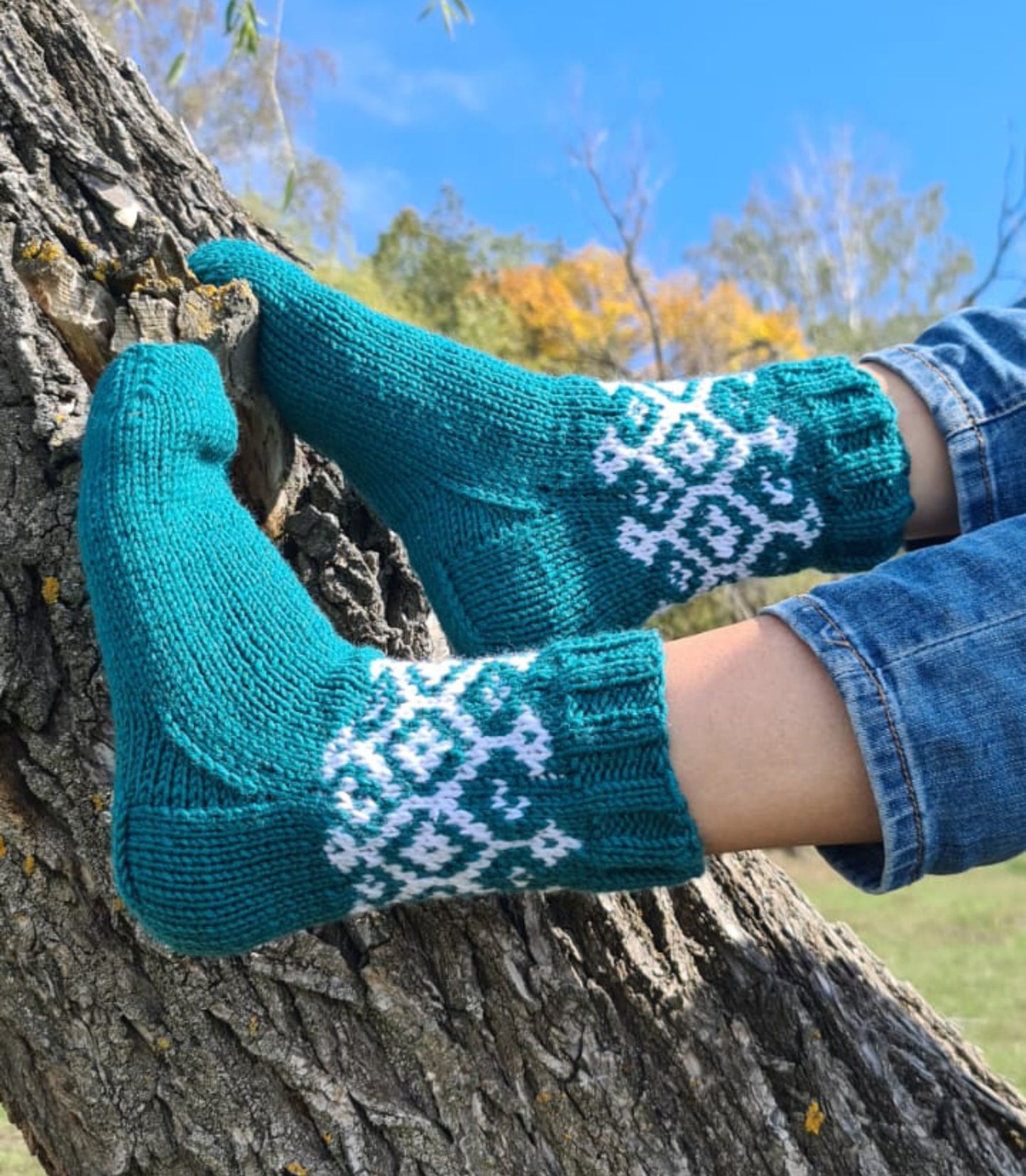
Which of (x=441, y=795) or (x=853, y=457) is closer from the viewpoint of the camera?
(x=441, y=795)

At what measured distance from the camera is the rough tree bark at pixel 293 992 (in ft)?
2.75

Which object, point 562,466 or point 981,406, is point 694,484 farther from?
point 981,406

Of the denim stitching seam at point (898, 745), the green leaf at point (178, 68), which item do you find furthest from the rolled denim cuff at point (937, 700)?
the green leaf at point (178, 68)

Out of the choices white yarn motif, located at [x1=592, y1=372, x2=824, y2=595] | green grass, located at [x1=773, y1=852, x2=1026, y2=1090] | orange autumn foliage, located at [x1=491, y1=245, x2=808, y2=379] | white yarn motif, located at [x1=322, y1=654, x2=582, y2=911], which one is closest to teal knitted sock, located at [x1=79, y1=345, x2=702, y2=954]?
white yarn motif, located at [x1=322, y1=654, x2=582, y2=911]

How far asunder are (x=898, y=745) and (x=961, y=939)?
16.2 feet

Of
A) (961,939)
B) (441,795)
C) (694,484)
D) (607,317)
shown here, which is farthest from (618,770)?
(607,317)

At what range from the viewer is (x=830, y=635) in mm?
761

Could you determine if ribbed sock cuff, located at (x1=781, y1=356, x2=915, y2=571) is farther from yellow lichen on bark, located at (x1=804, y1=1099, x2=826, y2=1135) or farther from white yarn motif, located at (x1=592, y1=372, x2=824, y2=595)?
yellow lichen on bark, located at (x1=804, y1=1099, x2=826, y2=1135)

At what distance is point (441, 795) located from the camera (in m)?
0.78

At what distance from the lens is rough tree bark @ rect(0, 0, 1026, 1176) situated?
0.84 metres

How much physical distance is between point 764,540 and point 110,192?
68 cm

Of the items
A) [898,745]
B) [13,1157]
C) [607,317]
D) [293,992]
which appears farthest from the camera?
[607,317]

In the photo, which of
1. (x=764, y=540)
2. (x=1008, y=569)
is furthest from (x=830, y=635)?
(x=764, y=540)

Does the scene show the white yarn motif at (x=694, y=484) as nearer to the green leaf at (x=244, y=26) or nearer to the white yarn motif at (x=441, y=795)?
the white yarn motif at (x=441, y=795)
